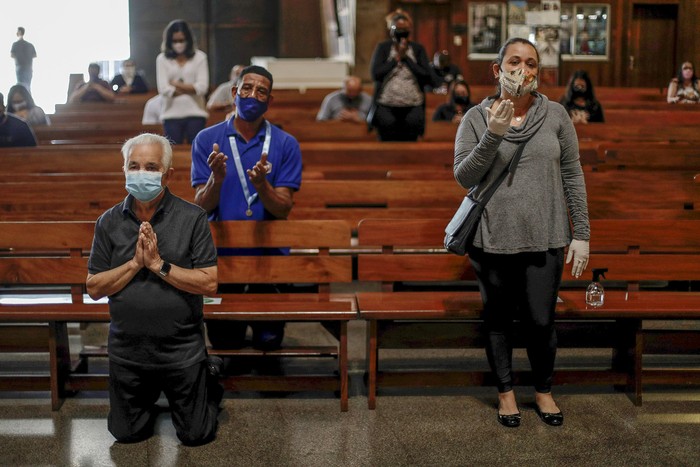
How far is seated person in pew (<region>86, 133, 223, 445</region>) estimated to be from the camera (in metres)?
3.43

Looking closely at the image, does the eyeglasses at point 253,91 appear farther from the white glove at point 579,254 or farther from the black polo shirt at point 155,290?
the white glove at point 579,254

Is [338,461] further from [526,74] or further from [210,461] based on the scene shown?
[526,74]

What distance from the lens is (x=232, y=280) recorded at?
4258mm

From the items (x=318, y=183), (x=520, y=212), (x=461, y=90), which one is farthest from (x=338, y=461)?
(x=461, y=90)

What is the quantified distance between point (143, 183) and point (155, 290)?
41 centimetres

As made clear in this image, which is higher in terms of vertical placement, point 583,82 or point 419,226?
point 583,82

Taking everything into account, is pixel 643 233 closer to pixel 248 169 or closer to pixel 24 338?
pixel 248 169

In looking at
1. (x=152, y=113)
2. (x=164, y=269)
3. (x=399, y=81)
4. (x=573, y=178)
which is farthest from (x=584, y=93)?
(x=164, y=269)

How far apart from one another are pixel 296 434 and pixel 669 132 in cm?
586

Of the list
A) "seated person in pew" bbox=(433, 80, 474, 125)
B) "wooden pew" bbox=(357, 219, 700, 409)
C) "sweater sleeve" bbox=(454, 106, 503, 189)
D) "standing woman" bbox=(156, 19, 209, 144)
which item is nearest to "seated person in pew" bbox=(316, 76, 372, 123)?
"seated person in pew" bbox=(433, 80, 474, 125)

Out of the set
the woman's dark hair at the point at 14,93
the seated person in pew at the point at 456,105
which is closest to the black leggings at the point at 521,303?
the seated person in pew at the point at 456,105

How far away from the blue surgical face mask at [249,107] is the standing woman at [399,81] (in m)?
2.96

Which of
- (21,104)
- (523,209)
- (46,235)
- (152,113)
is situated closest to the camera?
(523,209)

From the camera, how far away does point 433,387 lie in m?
4.27
